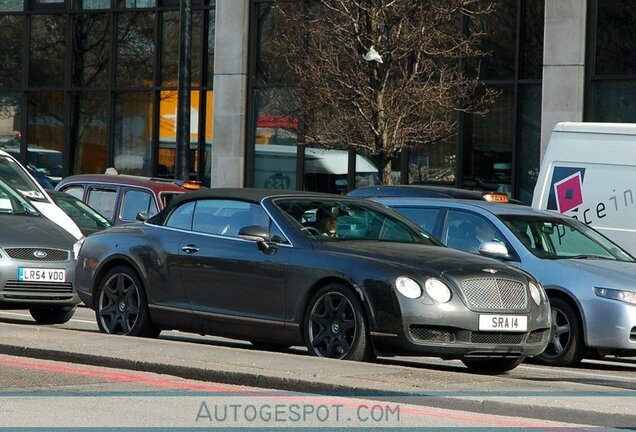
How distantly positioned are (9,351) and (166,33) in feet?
73.3

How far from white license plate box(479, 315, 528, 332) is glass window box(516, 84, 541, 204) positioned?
53.1ft

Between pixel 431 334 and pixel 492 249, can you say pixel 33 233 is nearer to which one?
pixel 492 249

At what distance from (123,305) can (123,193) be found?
26.0 feet

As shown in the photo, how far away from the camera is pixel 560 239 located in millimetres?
14508

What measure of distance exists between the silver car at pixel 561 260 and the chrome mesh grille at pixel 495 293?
72.8 inches

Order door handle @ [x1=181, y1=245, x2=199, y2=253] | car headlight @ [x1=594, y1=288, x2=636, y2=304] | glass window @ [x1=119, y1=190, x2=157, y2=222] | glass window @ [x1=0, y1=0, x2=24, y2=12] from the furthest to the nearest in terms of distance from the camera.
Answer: glass window @ [x1=0, y1=0, x2=24, y2=12] → glass window @ [x1=119, y1=190, x2=157, y2=222] → car headlight @ [x1=594, y1=288, x2=636, y2=304] → door handle @ [x1=181, y1=245, x2=199, y2=253]

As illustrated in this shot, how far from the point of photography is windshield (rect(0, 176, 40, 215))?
15492 millimetres

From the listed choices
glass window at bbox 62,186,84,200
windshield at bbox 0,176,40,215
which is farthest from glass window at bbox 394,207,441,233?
glass window at bbox 62,186,84,200

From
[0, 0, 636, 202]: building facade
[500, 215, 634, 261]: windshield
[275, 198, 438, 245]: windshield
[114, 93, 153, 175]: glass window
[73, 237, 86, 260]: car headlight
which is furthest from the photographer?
[114, 93, 153, 175]: glass window

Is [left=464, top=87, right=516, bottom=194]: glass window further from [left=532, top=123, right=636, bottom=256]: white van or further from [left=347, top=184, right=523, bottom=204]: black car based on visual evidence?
[left=532, top=123, right=636, bottom=256]: white van

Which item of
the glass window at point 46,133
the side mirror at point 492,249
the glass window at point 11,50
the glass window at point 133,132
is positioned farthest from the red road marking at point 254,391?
the glass window at point 11,50

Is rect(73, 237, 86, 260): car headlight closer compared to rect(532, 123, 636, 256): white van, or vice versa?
rect(73, 237, 86, 260): car headlight

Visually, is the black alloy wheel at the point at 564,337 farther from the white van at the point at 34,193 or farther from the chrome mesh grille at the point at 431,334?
the white van at the point at 34,193

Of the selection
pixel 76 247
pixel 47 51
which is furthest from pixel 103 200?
pixel 47 51
